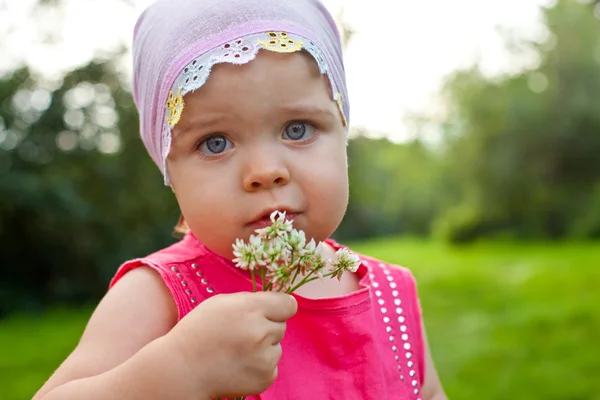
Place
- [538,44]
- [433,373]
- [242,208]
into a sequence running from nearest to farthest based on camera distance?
1. [242,208]
2. [433,373]
3. [538,44]

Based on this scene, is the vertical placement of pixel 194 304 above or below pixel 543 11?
below

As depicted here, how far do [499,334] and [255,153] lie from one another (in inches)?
225

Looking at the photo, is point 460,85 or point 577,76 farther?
point 460,85

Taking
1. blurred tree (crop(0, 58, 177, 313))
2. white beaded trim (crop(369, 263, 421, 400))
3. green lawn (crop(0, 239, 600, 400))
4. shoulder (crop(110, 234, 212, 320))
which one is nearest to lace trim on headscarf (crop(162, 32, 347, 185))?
shoulder (crop(110, 234, 212, 320))

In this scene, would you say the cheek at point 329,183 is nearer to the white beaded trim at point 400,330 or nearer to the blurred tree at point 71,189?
the white beaded trim at point 400,330

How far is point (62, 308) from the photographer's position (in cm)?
843

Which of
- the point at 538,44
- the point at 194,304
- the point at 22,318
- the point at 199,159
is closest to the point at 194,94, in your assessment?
the point at 199,159

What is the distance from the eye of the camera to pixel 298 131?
4.75ft

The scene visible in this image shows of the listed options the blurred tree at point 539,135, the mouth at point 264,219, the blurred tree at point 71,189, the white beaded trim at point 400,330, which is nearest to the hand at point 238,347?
the mouth at point 264,219

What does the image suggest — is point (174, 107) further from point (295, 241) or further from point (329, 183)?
point (295, 241)

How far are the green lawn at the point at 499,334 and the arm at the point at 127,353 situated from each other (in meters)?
3.86

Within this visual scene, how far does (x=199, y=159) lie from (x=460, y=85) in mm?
14841

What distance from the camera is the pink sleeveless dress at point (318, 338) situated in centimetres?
151

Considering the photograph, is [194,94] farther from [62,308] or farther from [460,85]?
[460,85]
